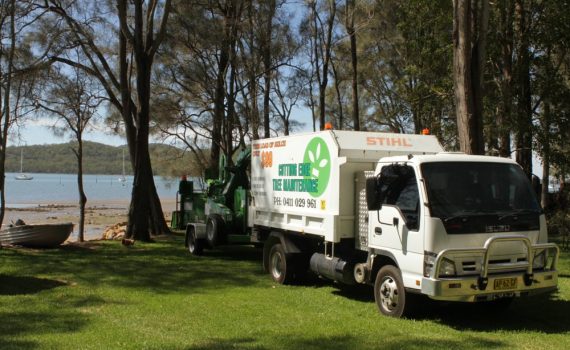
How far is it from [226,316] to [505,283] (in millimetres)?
3847

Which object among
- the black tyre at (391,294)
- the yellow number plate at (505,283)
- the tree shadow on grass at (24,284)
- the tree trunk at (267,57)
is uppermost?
the tree trunk at (267,57)

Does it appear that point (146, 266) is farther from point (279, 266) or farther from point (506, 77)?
point (506, 77)

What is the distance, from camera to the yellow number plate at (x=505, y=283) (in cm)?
740

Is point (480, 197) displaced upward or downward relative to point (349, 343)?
upward

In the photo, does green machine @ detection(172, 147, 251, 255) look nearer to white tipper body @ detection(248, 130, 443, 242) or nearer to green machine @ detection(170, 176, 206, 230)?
green machine @ detection(170, 176, 206, 230)

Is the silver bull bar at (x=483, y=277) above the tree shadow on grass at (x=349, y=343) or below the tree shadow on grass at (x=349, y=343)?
above

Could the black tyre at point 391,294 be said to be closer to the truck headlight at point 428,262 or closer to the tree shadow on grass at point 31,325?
the truck headlight at point 428,262

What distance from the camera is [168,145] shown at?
3472 cm

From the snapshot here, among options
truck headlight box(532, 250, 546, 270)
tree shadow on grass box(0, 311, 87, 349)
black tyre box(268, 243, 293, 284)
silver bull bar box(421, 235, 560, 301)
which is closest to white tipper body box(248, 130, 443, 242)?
black tyre box(268, 243, 293, 284)

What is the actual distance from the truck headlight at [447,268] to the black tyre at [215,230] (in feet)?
26.7

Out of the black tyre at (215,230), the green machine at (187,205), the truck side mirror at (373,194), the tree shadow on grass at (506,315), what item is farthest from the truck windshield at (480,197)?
the green machine at (187,205)

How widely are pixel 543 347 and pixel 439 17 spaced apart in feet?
48.1

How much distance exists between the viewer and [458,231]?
739cm

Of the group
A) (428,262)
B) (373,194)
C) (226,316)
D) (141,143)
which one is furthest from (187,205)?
(428,262)
